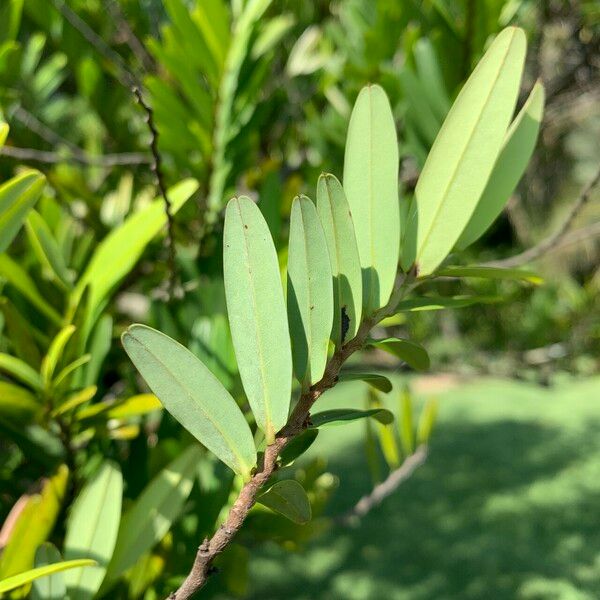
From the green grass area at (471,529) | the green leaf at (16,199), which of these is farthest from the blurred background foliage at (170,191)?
the green grass area at (471,529)

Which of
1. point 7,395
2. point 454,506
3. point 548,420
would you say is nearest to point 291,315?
point 7,395

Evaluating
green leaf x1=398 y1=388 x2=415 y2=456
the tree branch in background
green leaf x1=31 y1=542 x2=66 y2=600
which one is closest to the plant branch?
green leaf x1=31 y1=542 x2=66 y2=600

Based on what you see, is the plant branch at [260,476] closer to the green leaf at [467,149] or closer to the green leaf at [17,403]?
the green leaf at [467,149]

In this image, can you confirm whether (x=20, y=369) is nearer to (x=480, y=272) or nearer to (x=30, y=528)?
(x=30, y=528)

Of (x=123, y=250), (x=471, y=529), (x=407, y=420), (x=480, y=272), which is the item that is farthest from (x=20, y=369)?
(x=471, y=529)

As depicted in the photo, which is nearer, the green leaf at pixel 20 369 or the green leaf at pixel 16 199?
the green leaf at pixel 16 199

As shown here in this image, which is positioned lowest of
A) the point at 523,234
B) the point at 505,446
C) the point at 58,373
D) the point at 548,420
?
the point at 548,420

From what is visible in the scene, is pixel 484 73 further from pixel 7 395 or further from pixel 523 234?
pixel 523 234
